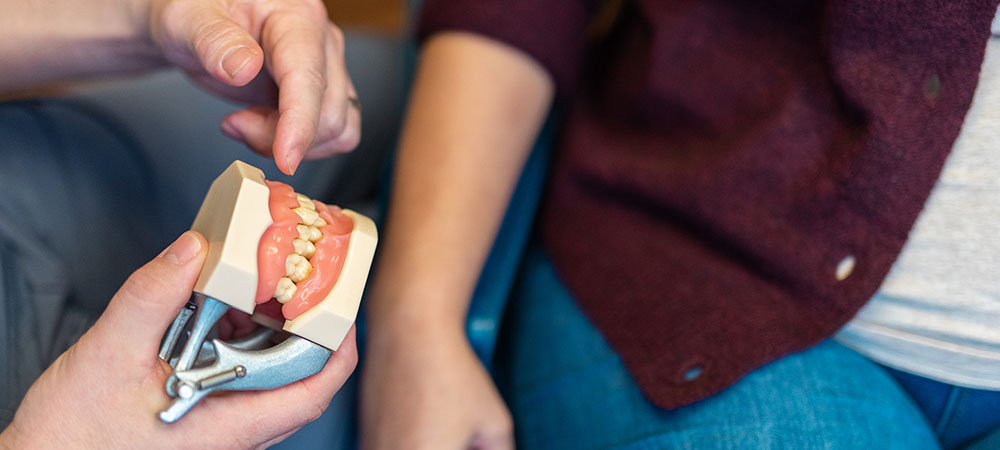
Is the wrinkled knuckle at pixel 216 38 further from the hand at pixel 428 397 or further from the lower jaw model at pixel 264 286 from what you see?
the hand at pixel 428 397

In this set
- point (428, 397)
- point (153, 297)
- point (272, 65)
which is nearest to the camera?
point (153, 297)

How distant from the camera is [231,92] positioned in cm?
53

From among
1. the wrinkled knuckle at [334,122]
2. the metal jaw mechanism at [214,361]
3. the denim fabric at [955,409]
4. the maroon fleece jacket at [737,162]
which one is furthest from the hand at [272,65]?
the denim fabric at [955,409]

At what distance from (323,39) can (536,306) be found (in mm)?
342

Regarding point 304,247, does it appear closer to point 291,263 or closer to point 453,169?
point 291,263

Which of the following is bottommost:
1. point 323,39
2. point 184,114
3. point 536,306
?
point 536,306

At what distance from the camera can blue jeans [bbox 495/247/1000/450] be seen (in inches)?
19.5

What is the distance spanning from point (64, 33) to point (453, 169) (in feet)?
1.10

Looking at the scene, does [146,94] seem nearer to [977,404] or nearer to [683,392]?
[683,392]

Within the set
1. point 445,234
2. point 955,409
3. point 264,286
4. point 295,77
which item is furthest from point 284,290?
point 955,409

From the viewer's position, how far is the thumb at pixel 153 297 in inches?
13.2

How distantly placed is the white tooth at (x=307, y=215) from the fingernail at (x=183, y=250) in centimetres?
6

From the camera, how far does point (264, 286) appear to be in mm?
366

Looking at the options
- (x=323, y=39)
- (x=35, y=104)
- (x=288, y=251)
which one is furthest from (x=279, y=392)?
(x=35, y=104)
